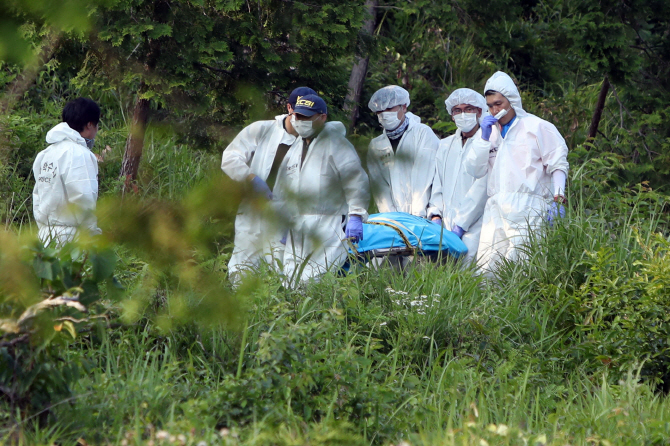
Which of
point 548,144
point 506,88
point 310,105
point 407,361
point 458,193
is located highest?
point 506,88

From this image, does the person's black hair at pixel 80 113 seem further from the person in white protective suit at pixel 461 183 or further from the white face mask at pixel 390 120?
the person in white protective suit at pixel 461 183

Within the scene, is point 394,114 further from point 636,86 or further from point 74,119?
point 636,86

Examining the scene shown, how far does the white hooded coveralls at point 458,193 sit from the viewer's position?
6227 millimetres

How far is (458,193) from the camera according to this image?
20.9 ft

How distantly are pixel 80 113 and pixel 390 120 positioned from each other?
7.51ft

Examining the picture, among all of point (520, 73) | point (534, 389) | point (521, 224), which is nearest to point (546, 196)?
point (521, 224)

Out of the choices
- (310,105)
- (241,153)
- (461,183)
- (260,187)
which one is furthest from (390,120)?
(260,187)

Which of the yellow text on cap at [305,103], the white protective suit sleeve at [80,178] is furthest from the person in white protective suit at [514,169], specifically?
the white protective suit sleeve at [80,178]

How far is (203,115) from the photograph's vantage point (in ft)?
7.48

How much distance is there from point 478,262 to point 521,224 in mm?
417

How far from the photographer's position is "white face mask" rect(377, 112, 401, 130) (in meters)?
5.92

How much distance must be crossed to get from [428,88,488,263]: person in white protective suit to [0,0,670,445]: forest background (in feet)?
2.47

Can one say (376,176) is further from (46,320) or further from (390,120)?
(390,120)

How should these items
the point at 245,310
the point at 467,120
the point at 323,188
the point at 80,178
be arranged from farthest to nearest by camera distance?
the point at 467,120 < the point at 80,178 < the point at 245,310 < the point at 323,188
